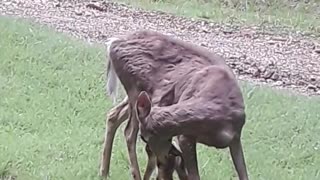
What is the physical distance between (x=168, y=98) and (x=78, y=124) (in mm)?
1862

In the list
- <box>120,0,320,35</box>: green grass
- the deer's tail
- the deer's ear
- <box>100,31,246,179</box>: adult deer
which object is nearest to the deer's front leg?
<box>100,31,246,179</box>: adult deer

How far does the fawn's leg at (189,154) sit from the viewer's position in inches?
237

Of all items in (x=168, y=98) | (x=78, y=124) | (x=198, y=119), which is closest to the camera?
(x=198, y=119)

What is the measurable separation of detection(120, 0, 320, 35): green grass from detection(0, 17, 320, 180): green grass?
5.03m

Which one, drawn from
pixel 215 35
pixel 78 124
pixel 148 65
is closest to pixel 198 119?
pixel 148 65

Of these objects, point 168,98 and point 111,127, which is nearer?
point 168,98

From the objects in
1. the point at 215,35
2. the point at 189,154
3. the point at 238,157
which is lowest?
the point at 215,35

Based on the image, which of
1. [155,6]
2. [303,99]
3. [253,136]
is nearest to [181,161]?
[253,136]

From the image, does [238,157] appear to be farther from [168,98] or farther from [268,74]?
[268,74]

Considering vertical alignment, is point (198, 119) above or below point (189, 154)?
above

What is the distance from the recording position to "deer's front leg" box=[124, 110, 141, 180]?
270 inches

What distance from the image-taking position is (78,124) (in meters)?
8.06

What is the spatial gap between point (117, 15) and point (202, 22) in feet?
4.75

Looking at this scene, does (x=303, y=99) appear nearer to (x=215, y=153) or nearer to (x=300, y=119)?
(x=300, y=119)
